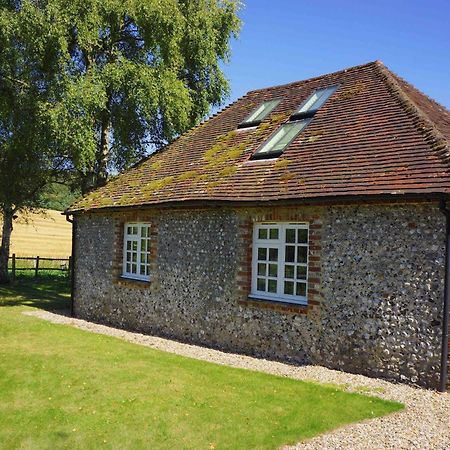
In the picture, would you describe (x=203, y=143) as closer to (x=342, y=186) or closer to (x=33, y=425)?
(x=342, y=186)

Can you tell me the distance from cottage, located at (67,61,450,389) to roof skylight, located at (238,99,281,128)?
3.0 inches

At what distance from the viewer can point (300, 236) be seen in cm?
983

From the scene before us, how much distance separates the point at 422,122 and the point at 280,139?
3.56m

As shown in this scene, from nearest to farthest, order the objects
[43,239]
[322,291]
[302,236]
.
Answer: [322,291] < [302,236] < [43,239]

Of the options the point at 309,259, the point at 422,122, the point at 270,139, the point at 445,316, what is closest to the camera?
the point at 445,316

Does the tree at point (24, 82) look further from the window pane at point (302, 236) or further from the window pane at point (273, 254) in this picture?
the window pane at point (302, 236)

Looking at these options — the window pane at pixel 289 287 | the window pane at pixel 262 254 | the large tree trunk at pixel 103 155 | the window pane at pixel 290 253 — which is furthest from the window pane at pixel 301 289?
the large tree trunk at pixel 103 155

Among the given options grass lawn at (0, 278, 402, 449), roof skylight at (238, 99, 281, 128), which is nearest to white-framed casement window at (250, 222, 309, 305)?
grass lawn at (0, 278, 402, 449)

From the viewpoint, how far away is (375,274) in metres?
8.50

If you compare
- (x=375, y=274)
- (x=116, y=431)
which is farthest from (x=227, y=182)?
(x=116, y=431)

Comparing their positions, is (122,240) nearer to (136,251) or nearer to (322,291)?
(136,251)

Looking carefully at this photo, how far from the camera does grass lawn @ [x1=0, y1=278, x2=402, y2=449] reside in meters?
5.88

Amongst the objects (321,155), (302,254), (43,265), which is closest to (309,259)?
(302,254)

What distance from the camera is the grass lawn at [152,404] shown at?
19.3ft
